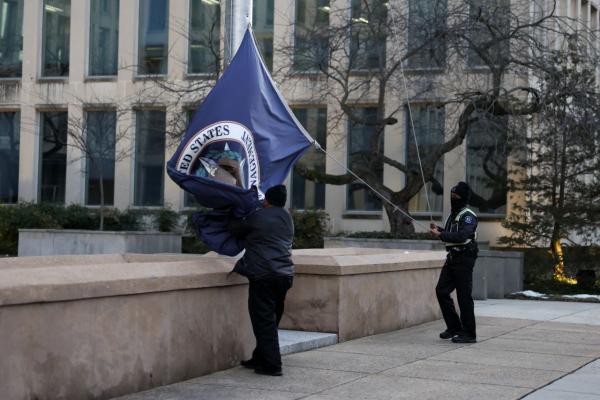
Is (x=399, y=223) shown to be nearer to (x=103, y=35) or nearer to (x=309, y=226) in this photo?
(x=309, y=226)

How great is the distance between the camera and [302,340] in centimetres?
1177

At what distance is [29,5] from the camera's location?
1427 inches

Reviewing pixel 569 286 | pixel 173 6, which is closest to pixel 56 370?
pixel 569 286

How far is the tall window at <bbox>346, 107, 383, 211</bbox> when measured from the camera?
30.3m

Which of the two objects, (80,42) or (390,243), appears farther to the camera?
(80,42)

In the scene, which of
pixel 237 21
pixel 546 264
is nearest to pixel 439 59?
pixel 546 264

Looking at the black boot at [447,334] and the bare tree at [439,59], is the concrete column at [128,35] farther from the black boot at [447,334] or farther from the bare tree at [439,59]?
the black boot at [447,334]

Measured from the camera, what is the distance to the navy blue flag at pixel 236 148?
10.4 meters

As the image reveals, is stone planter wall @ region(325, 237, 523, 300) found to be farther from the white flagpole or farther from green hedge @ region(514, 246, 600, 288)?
the white flagpole

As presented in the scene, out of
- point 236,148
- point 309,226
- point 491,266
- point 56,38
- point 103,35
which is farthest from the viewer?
point 56,38

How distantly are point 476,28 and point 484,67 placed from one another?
10.0 feet

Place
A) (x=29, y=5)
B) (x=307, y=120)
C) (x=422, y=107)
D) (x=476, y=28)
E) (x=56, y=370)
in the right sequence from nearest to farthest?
(x=56, y=370), (x=476, y=28), (x=422, y=107), (x=307, y=120), (x=29, y=5)

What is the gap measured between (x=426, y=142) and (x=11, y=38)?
1650cm

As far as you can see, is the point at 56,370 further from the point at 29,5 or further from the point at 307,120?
the point at 29,5
